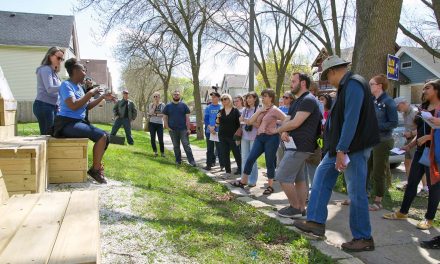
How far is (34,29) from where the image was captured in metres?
31.6

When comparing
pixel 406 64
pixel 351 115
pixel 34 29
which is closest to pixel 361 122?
pixel 351 115

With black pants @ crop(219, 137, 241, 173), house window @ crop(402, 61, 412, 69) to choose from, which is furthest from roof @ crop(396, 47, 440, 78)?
black pants @ crop(219, 137, 241, 173)

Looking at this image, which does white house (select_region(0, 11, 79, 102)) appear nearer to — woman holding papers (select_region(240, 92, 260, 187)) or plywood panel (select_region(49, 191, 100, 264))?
woman holding papers (select_region(240, 92, 260, 187))

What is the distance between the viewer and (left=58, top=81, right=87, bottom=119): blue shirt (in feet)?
18.4

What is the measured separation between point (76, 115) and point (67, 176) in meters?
0.87

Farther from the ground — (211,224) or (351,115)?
(351,115)

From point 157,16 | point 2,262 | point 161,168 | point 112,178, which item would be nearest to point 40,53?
point 157,16

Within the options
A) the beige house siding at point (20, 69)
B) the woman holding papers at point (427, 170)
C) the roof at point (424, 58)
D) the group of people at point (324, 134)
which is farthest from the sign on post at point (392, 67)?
the beige house siding at point (20, 69)

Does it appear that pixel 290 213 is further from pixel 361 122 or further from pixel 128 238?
pixel 128 238

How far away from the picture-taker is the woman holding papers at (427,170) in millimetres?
4804

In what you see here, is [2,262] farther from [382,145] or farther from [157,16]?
[157,16]

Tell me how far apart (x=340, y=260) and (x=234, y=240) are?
1056 millimetres

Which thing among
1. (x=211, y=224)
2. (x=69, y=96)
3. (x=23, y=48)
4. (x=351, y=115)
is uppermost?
(x=23, y=48)

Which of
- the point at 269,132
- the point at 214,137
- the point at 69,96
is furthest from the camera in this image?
the point at 214,137
